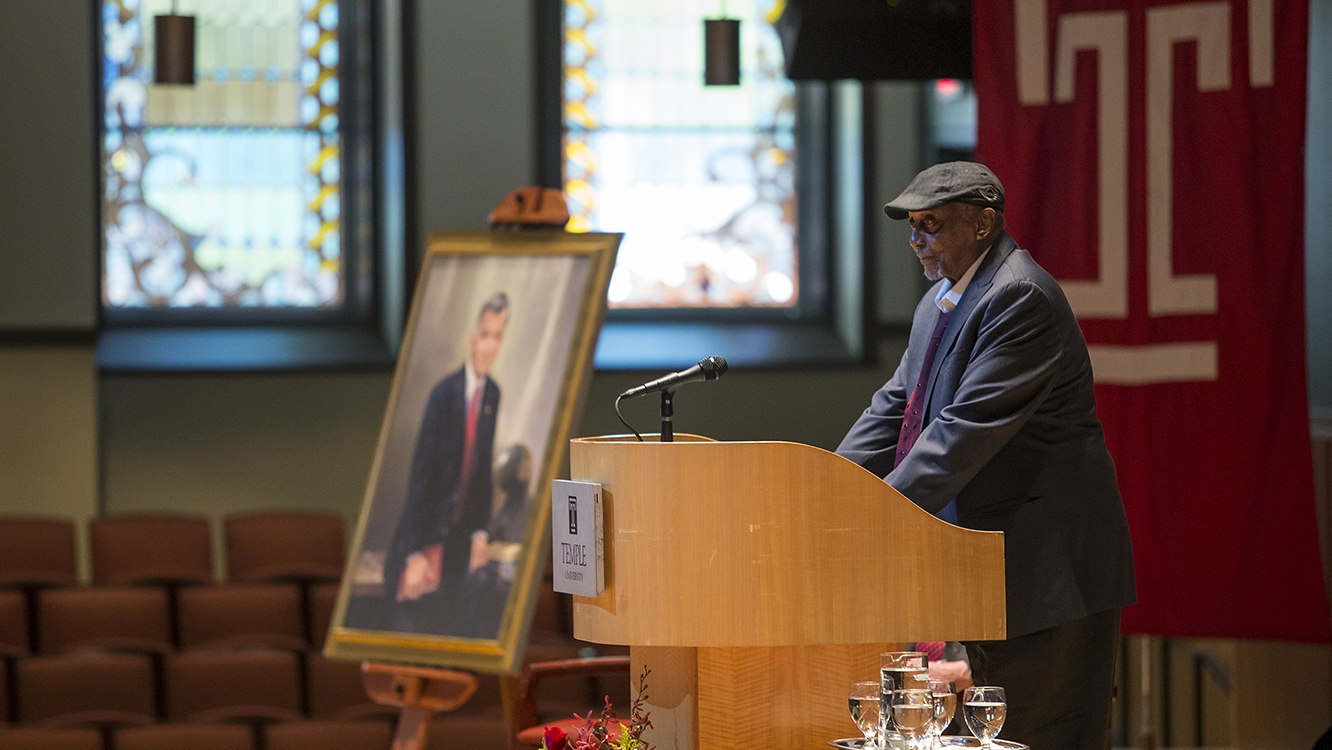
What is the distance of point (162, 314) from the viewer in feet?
26.4

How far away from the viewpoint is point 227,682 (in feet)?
17.0

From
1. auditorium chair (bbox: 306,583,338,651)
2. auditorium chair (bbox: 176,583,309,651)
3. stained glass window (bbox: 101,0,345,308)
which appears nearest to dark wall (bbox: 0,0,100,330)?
stained glass window (bbox: 101,0,345,308)

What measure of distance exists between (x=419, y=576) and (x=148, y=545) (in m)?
2.60

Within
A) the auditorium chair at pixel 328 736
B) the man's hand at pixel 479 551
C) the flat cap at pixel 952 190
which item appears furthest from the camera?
the man's hand at pixel 479 551

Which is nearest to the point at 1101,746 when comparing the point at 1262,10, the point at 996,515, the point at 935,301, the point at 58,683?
the point at 996,515

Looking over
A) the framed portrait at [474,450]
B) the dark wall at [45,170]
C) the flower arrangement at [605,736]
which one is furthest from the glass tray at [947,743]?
the dark wall at [45,170]

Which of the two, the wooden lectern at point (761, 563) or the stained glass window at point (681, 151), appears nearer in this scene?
the wooden lectern at point (761, 563)

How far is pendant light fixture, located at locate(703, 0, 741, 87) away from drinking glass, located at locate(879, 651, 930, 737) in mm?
5019

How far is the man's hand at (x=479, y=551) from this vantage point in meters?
4.57

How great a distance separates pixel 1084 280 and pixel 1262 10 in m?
0.90

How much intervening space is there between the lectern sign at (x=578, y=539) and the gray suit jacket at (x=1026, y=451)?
0.51 metres

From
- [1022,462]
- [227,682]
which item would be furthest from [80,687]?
[1022,462]

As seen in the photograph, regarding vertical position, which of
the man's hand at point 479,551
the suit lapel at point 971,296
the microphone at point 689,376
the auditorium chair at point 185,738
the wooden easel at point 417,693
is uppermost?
the suit lapel at point 971,296

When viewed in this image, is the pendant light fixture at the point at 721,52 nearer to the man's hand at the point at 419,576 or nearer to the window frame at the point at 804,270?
the window frame at the point at 804,270
